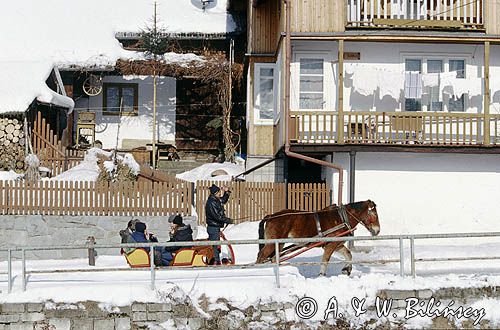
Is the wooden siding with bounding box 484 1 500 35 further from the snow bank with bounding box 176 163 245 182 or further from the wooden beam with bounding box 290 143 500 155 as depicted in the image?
the snow bank with bounding box 176 163 245 182

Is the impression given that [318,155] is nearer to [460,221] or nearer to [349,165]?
[349,165]

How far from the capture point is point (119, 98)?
31.6m

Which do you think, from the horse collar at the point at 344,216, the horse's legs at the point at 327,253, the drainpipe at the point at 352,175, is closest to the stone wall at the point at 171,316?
the horse's legs at the point at 327,253

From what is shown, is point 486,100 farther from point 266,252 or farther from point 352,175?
point 266,252

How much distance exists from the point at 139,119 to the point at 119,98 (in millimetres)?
1196

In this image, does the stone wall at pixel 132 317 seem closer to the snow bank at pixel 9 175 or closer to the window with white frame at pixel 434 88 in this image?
the window with white frame at pixel 434 88

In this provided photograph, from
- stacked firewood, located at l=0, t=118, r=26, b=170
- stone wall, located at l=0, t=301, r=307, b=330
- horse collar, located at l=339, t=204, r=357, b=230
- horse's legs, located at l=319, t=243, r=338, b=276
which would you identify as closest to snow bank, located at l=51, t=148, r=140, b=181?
stacked firewood, located at l=0, t=118, r=26, b=170

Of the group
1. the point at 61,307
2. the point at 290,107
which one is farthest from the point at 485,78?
the point at 61,307

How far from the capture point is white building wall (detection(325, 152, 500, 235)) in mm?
20281

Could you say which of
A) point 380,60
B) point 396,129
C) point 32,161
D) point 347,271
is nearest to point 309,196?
point 396,129

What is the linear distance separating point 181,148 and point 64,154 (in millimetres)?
6521

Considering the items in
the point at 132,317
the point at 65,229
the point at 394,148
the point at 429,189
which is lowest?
the point at 132,317

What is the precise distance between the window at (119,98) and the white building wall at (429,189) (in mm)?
13357

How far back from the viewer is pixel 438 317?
1200 centimetres
